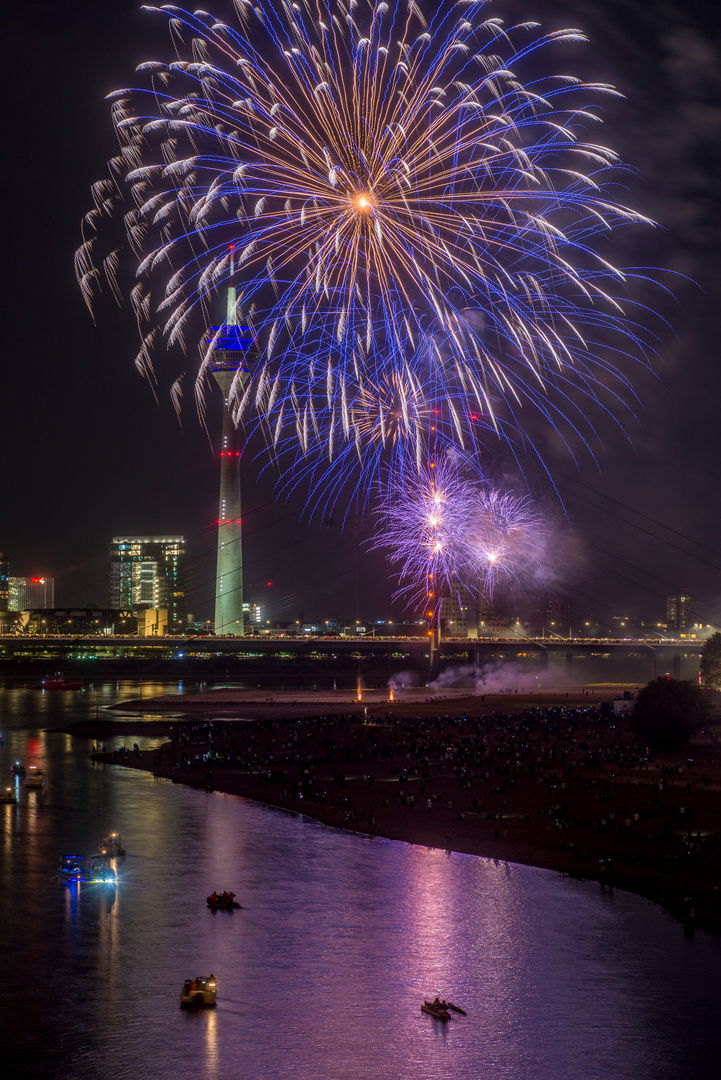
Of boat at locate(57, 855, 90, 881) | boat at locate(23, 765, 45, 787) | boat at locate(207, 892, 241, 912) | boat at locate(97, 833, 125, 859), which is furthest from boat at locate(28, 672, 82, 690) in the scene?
boat at locate(207, 892, 241, 912)

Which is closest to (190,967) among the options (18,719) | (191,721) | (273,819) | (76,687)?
(273,819)

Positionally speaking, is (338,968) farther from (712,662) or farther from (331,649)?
(331,649)

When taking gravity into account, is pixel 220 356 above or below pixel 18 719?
above

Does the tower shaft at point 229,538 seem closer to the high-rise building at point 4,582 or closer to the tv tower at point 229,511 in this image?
the tv tower at point 229,511

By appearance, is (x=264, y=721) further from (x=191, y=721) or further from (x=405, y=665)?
(x=405, y=665)

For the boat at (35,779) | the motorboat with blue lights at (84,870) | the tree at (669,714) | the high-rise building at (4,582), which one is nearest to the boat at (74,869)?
the motorboat with blue lights at (84,870)

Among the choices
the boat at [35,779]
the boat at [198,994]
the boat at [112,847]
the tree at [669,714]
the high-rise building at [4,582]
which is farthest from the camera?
the high-rise building at [4,582]
